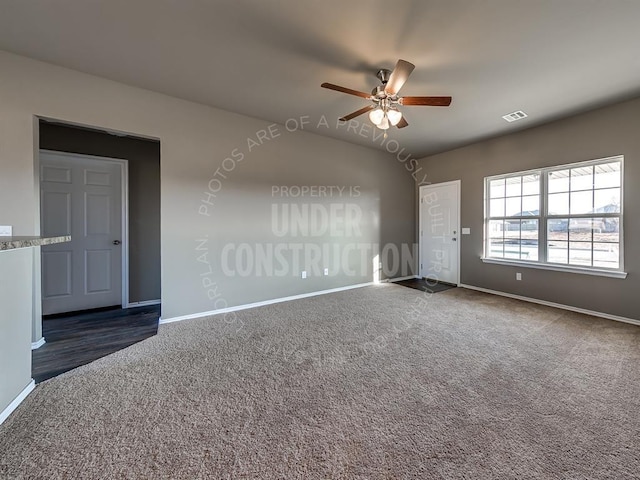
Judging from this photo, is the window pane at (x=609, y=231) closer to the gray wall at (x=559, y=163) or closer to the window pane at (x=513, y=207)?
the gray wall at (x=559, y=163)

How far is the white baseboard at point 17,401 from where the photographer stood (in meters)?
1.54

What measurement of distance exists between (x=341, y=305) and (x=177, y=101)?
3368mm

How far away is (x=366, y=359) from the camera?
2279mm

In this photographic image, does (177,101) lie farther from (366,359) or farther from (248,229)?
(366,359)

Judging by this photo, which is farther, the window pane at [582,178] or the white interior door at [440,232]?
the white interior door at [440,232]

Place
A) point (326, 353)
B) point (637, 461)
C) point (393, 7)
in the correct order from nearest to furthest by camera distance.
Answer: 1. point (637, 461)
2. point (393, 7)
3. point (326, 353)

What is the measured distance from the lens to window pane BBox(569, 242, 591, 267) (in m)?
3.45

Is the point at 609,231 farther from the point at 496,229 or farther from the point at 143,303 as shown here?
the point at 143,303

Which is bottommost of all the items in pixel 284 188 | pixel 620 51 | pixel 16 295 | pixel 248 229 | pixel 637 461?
pixel 637 461

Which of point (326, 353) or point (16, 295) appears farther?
point (326, 353)

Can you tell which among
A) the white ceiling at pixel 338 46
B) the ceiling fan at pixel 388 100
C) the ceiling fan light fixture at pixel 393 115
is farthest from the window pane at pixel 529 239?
the ceiling fan light fixture at pixel 393 115

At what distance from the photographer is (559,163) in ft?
11.9

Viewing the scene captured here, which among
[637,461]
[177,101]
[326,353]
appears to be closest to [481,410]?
[637,461]

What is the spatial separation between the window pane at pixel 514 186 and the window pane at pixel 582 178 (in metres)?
0.64
